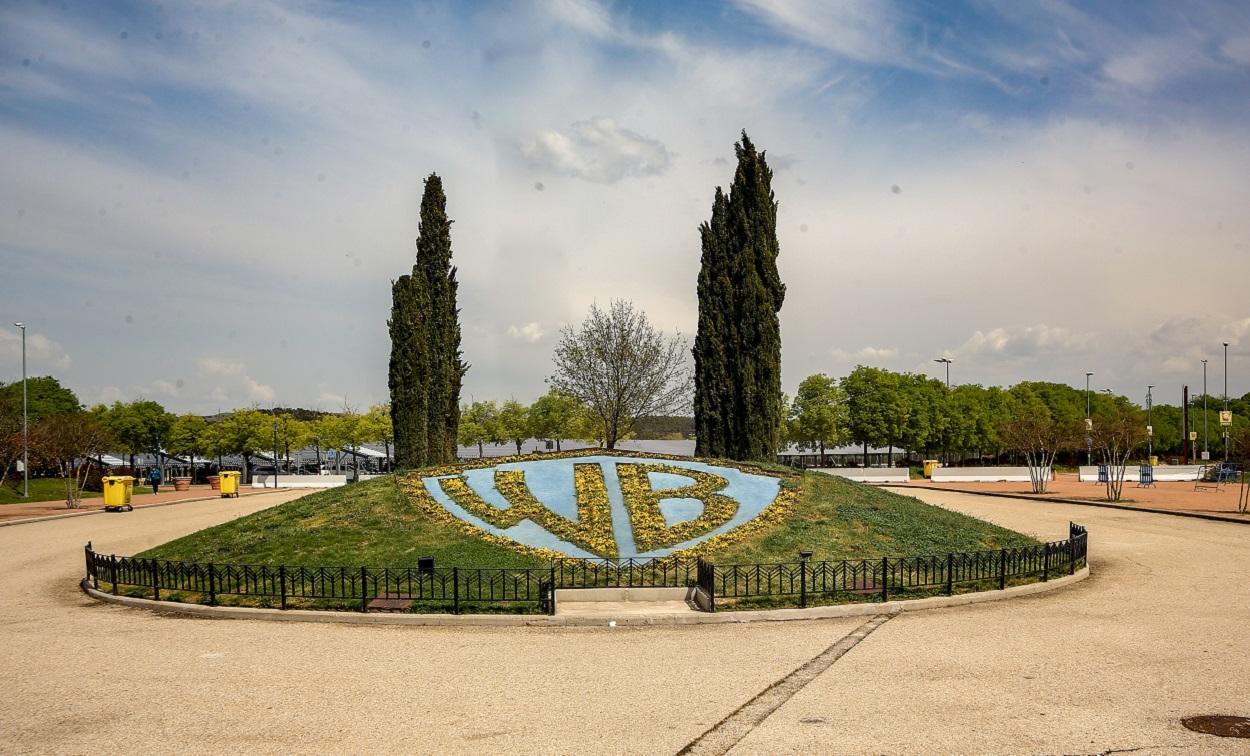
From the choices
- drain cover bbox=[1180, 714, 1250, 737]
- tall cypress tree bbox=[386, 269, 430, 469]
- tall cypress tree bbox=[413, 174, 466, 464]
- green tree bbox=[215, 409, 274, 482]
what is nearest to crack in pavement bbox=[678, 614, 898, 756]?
drain cover bbox=[1180, 714, 1250, 737]

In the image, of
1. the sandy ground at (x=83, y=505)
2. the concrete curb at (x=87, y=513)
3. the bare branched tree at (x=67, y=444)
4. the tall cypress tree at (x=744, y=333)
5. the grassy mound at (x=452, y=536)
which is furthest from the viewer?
the bare branched tree at (x=67, y=444)

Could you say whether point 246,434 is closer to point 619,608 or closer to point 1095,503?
point 1095,503

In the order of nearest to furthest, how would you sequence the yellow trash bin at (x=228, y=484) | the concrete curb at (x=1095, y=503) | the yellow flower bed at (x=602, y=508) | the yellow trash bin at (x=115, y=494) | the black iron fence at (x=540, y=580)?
the black iron fence at (x=540, y=580) < the yellow flower bed at (x=602, y=508) < the concrete curb at (x=1095, y=503) < the yellow trash bin at (x=115, y=494) < the yellow trash bin at (x=228, y=484)

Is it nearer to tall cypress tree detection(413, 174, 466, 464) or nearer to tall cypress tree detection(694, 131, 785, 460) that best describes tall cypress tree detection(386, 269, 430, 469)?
tall cypress tree detection(413, 174, 466, 464)

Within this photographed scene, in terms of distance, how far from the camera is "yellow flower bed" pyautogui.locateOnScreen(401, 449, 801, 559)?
23.0 meters

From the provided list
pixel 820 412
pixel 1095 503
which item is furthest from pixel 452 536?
pixel 820 412

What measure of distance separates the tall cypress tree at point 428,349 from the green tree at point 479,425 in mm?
54893

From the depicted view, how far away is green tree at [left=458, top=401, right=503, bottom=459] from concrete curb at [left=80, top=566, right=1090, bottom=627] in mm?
77381

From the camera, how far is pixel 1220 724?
10.2 meters

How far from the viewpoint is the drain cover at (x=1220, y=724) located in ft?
32.7

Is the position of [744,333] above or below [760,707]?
above

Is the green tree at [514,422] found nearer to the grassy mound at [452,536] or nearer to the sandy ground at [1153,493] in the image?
the sandy ground at [1153,493]

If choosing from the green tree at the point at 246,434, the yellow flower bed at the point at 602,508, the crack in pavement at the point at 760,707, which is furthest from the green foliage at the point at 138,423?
the crack in pavement at the point at 760,707

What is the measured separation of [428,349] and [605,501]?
15.9m
